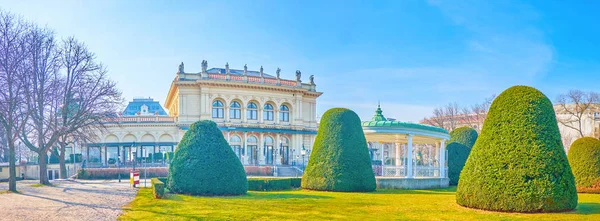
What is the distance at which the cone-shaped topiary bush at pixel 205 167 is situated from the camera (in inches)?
843

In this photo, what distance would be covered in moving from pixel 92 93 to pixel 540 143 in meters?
30.1

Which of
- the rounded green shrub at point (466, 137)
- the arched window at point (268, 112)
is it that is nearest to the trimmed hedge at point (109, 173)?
the arched window at point (268, 112)

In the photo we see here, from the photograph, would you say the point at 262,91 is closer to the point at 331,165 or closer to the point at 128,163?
the point at 128,163

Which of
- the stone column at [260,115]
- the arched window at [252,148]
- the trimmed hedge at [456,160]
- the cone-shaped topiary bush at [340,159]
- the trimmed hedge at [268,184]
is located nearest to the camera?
the cone-shaped topiary bush at [340,159]

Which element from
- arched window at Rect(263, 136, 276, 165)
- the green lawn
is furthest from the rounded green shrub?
arched window at Rect(263, 136, 276, 165)

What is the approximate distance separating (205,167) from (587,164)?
19.5 metres

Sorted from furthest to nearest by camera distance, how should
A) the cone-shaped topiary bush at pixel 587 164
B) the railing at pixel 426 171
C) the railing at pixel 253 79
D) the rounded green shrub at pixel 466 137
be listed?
1. the railing at pixel 253 79
2. the rounded green shrub at pixel 466 137
3. the railing at pixel 426 171
4. the cone-shaped topiary bush at pixel 587 164

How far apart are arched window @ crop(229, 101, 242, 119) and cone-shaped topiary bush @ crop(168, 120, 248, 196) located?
39169 millimetres

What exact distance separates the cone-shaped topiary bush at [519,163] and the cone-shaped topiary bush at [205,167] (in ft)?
30.7

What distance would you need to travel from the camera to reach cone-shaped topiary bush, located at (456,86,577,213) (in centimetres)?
1509

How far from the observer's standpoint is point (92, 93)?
36375mm

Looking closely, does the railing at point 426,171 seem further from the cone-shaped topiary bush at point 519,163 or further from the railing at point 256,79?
the railing at point 256,79

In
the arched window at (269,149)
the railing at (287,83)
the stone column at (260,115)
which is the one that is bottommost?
the arched window at (269,149)

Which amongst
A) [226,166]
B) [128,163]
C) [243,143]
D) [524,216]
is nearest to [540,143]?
[524,216]
